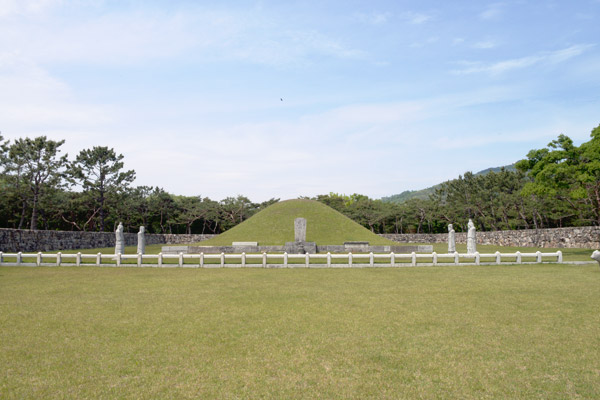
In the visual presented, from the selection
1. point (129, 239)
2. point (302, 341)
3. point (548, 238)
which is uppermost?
point (129, 239)

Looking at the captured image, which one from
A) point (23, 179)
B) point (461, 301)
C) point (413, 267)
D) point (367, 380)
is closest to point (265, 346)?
point (367, 380)

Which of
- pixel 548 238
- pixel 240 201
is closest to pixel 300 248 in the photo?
pixel 548 238

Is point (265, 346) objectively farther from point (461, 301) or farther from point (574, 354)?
point (461, 301)

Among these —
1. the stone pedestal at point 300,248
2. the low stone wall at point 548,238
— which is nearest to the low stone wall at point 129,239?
the low stone wall at point 548,238

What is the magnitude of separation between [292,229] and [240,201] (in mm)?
26036

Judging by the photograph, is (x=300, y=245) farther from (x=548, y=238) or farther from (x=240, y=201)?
(x=240, y=201)

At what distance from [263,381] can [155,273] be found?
45.1 feet

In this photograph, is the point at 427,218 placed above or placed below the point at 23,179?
below

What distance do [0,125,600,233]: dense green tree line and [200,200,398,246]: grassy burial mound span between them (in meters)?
17.5

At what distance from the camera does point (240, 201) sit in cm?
6856

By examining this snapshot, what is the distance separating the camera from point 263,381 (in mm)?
5359

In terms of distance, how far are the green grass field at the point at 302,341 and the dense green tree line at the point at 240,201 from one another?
16.8 meters

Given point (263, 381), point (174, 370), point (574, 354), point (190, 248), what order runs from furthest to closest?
point (190, 248)
point (574, 354)
point (174, 370)
point (263, 381)

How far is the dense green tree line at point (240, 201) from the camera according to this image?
88.3 feet
